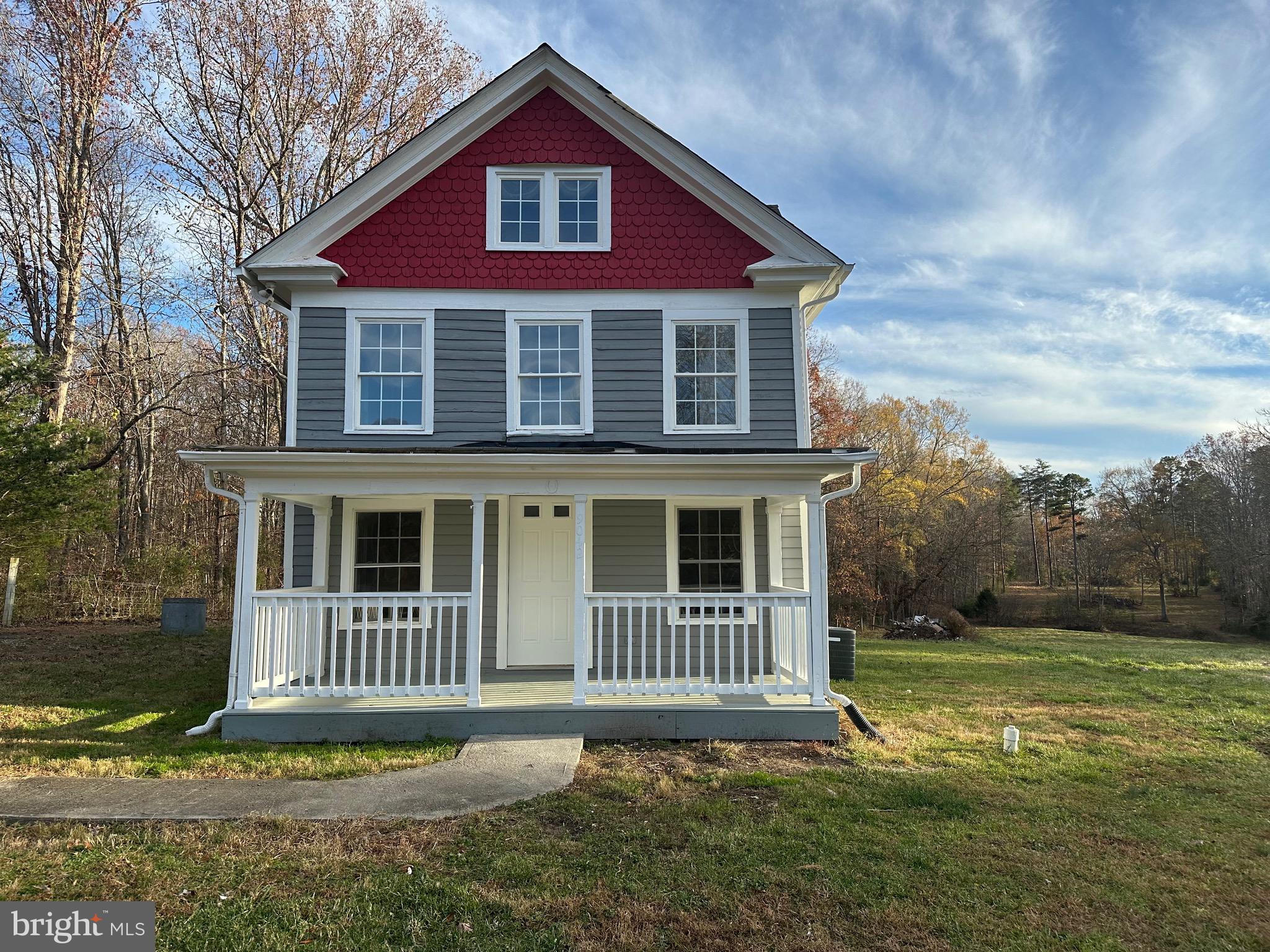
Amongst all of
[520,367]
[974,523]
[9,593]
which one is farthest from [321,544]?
[974,523]

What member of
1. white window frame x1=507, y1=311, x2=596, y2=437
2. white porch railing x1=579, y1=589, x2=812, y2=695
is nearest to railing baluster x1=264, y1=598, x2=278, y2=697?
white porch railing x1=579, y1=589, x2=812, y2=695

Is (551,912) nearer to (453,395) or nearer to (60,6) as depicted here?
(453,395)

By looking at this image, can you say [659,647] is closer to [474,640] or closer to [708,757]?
[708,757]

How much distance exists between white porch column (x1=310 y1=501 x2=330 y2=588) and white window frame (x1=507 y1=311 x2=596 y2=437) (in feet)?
8.30

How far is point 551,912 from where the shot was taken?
12.5 feet

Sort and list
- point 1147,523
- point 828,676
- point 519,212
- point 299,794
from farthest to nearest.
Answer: point 1147,523, point 519,212, point 828,676, point 299,794

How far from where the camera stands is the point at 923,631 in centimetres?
2234

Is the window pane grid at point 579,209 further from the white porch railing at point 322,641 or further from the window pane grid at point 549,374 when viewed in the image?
the white porch railing at point 322,641

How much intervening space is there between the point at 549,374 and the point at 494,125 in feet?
11.5

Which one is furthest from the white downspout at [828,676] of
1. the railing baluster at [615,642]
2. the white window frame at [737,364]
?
the railing baluster at [615,642]

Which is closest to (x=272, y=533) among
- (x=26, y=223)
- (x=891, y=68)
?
(x=26, y=223)

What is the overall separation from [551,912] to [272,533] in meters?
19.4

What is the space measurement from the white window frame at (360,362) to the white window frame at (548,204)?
137 cm

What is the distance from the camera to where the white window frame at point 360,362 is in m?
9.37
